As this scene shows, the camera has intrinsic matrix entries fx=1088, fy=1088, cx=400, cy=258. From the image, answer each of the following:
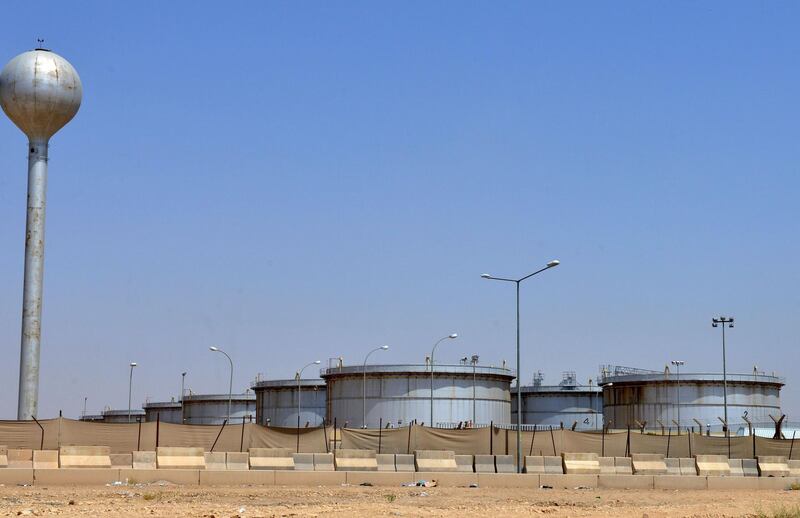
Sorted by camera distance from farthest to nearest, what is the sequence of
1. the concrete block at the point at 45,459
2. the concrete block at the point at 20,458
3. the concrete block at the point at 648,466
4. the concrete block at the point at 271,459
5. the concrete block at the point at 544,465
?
the concrete block at the point at 648,466, the concrete block at the point at 544,465, the concrete block at the point at 271,459, the concrete block at the point at 20,458, the concrete block at the point at 45,459

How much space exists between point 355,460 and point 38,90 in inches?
1116

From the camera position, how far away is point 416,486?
115 feet

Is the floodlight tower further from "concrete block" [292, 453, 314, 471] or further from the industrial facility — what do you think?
the industrial facility

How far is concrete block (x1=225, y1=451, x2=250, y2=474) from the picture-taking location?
121 feet

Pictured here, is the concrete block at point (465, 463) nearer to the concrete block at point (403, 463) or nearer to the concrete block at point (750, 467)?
the concrete block at point (403, 463)

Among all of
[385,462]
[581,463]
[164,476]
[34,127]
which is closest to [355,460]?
[385,462]

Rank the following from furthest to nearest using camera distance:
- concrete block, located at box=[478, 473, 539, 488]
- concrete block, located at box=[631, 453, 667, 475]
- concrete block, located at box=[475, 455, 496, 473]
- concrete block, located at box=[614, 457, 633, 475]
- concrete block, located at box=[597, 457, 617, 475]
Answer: concrete block, located at box=[631, 453, 667, 475]
concrete block, located at box=[614, 457, 633, 475]
concrete block, located at box=[597, 457, 617, 475]
concrete block, located at box=[475, 455, 496, 473]
concrete block, located at box=[478, 473, 539, 488]

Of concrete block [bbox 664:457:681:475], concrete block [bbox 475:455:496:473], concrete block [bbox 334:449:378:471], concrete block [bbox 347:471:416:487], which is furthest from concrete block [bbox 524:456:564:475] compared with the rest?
concrete block [bbox 334:449:378:471]

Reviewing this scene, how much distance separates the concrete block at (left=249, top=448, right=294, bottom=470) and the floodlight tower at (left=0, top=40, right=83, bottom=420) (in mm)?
22003

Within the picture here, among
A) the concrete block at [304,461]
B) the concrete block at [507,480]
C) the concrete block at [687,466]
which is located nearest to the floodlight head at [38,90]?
the concrete block at [304,461]

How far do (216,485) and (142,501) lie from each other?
741 centimetres

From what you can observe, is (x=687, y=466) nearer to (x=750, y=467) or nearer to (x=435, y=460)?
(x=750, y=467)

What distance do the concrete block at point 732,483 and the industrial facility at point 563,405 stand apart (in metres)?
56.8

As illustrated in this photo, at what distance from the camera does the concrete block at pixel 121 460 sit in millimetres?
35750
